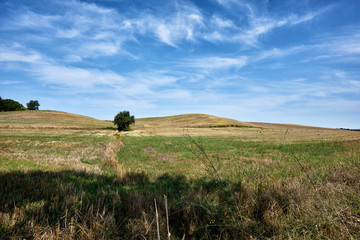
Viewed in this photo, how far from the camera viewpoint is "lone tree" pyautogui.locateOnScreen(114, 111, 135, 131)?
2547 inches

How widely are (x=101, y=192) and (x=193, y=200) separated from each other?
8.81ft

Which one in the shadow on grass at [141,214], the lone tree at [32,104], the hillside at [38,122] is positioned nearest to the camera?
the shadow on grass at [141,214]

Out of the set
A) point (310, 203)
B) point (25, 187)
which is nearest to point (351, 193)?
point (310, 203)

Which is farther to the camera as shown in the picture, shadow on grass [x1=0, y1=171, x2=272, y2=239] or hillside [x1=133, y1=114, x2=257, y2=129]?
hillside [x1=133, y1=114, x2=257, y2=129]

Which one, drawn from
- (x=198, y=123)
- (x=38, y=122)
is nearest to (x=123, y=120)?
(x=38, y=122)

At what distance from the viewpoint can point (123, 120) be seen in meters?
64.4

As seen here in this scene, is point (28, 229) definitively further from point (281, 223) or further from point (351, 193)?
point (351, 193)

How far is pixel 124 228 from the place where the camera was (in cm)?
374

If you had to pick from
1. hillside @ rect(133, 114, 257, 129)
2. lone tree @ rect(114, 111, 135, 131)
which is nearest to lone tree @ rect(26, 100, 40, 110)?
hillside @ rect(133, 114, 257, 129)

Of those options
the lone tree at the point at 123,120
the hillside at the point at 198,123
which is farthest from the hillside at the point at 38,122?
the hillside at the point at 198,123

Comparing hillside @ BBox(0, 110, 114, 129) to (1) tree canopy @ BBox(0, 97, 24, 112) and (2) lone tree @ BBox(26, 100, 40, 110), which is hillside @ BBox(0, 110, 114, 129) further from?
(2) lone tree @ BBox(26, 100, 40, 110)

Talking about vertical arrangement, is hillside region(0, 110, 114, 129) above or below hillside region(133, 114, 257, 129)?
below

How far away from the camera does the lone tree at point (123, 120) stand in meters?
64.7

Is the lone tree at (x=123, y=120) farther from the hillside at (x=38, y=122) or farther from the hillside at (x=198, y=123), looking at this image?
the hillside at (x=198, y=123)
